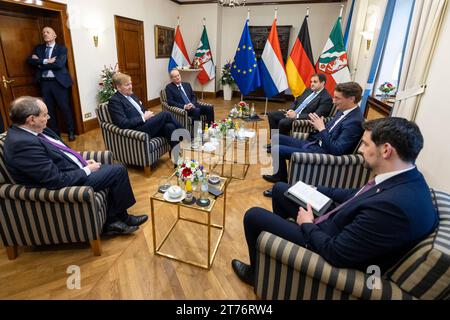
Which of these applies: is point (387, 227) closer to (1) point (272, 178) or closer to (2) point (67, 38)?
(1) point (272, 178)

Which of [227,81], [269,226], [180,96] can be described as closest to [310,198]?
[269,226]

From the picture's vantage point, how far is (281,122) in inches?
137

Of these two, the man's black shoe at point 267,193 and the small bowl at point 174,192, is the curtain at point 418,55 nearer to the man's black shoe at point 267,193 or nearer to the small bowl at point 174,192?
the man's black shoe at point 267,193

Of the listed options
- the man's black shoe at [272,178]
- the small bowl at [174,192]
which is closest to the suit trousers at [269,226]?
the small bowl at [174,192]

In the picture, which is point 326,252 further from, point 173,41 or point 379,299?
point 173,41

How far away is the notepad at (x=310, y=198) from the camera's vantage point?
4.85 feet

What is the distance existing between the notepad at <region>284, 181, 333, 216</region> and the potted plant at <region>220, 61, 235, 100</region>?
6.03 meters

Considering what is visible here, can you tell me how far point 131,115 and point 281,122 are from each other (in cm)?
196

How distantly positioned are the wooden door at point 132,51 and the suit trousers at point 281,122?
324cm

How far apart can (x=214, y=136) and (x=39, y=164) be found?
184 cm

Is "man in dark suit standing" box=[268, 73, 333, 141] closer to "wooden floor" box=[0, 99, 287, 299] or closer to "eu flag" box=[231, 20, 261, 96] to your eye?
"eu flag" box=[231, 20, 261, 96]

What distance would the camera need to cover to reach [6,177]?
4.97ft

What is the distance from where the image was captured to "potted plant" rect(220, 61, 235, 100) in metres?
7.11
